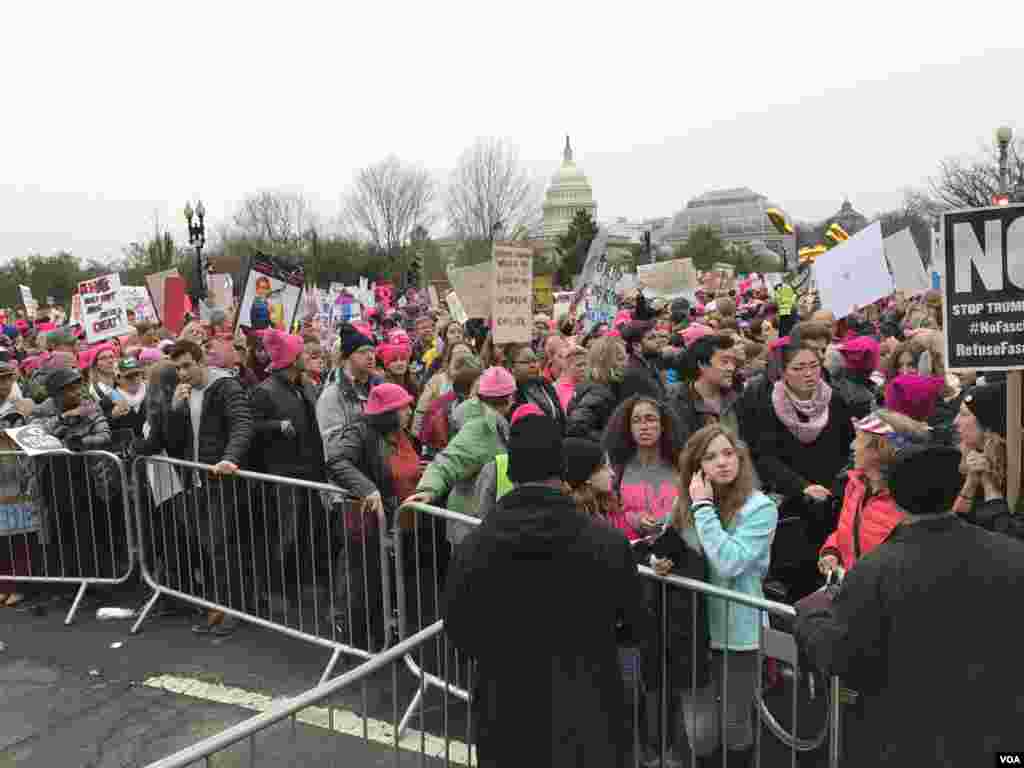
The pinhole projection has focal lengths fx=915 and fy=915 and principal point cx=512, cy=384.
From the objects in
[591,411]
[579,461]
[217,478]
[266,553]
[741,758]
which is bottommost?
[741,758]

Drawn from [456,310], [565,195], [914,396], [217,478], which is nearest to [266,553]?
[217,478]

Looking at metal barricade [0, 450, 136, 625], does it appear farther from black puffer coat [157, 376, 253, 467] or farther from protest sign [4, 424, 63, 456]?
black puffer coat [157, 376, 253, 467]

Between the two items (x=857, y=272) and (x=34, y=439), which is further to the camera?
(x=857, y=272)

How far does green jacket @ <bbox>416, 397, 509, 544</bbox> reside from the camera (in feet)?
16.1

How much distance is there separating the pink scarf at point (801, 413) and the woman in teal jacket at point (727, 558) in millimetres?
1373

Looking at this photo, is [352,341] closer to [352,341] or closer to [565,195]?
[352,341]

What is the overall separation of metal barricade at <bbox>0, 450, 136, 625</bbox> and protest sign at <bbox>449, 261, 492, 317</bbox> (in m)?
4.83

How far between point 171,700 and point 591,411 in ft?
10.1

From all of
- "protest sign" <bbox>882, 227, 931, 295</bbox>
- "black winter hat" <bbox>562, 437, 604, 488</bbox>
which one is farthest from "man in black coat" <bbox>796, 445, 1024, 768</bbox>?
"protest sign" <bbox>882, 227, 931, 295</bbox>

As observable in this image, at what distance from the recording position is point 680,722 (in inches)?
160

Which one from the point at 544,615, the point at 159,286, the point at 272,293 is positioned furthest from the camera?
the point at 159,286

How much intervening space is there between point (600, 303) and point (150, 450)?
6.19 m

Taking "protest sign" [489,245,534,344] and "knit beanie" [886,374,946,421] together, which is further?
"protest sign" [489,245,534,344]

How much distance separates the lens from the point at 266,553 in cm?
598
